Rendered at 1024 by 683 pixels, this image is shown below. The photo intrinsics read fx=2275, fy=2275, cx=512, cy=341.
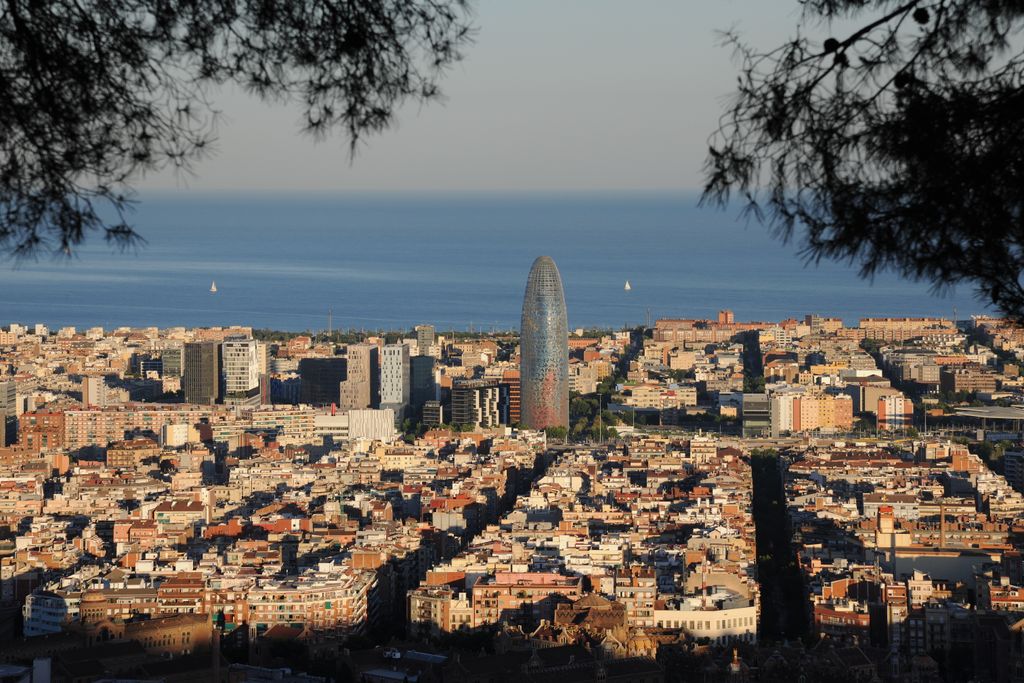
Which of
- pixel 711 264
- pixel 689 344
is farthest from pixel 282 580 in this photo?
pixel 711 264

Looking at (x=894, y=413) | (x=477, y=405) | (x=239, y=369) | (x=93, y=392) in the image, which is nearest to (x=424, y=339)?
(x=239, y=369)

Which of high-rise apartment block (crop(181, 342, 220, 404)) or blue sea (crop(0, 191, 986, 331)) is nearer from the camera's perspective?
high-rise apartment block (crop(181, 342, 220, 404))

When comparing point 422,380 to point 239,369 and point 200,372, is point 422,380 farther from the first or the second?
point 200,372

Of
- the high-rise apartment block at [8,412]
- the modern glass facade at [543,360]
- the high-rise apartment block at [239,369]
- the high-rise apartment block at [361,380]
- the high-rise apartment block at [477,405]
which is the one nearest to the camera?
the high-rise apartment block at [8,412]

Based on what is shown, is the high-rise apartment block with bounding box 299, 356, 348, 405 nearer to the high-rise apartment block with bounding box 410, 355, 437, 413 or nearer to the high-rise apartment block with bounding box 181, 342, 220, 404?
the high-rise apartment block with bounding box 410, 355, 437, 413

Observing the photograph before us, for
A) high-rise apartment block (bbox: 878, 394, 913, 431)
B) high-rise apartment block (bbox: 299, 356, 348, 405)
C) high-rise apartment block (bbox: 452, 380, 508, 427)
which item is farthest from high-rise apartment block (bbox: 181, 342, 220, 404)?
high-rise apartment block (bbox: 878, 394, 913, 431)

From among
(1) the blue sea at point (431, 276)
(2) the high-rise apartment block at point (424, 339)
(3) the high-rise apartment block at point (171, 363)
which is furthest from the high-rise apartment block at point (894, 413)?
(3) the high-rise apartment block at point (171, 363)

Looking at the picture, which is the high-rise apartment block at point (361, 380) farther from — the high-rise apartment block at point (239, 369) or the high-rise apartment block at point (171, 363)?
the high-rise apartment block at point (171, 363)
